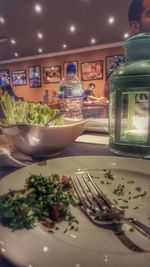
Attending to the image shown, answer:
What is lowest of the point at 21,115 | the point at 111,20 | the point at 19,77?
the point at 21,115

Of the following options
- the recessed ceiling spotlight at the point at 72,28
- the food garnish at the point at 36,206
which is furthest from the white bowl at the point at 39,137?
the recessed ceiling spotlight at the point at 72,28

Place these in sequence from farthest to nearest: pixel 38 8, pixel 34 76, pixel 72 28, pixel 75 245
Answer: pixel 34 76 → pixel 72 28 → pixel 38 8 → pixel 75 245

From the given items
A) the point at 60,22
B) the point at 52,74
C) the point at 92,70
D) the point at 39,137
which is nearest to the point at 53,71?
the point at 52,74

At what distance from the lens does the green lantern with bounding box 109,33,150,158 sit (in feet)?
1.93

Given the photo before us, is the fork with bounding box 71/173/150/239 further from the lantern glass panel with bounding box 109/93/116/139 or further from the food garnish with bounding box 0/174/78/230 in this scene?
the lantern glass panel with bounding box 109/93/116/139

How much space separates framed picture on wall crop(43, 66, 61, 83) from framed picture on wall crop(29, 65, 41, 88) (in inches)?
10.4

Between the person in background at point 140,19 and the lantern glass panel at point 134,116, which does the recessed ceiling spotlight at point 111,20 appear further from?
the lantern glass panel at point 134,116

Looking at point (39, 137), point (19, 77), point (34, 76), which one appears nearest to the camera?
point (39, 137)

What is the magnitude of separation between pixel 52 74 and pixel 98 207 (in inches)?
288

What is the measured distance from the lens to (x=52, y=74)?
7312 mm

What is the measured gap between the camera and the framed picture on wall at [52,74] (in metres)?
7.20

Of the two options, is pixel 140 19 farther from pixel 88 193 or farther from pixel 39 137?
pixel 88 193

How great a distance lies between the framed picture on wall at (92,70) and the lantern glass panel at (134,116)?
20.3 ft

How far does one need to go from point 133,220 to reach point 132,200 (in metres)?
0.07
